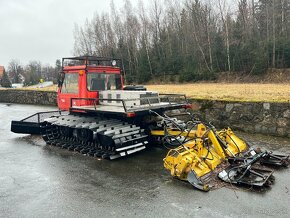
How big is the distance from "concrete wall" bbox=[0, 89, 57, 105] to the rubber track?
54.1 feet

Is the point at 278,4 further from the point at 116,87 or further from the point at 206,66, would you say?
the point at 116,87

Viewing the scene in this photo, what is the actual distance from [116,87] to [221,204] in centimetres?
653

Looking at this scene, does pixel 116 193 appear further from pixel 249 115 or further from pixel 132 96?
pixel 249 115

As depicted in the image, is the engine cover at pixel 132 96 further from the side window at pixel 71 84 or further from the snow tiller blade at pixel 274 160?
the snow tiller blade at pixel 274 160

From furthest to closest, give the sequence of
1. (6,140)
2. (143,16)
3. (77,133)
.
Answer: (143,16) → (6,140) → (77,133)

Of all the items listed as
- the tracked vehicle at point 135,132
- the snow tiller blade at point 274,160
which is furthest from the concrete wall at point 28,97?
the snow tiller blade at point 274,160

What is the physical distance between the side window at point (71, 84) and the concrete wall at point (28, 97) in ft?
52.0

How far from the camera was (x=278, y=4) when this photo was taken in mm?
32031

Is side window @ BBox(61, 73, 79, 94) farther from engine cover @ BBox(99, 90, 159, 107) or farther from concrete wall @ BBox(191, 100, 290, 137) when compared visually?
concrete wall @ BBox(191, 100, 290, 137)

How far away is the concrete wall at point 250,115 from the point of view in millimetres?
10219

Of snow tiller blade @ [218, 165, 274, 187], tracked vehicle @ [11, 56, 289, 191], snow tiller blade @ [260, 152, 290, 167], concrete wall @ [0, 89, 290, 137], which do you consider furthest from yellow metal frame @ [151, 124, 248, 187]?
concrete wall @ [0, 89, 290, 137]

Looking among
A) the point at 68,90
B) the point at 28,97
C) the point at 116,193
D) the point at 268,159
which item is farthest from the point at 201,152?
the point at 28,97

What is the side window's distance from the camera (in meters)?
10.1

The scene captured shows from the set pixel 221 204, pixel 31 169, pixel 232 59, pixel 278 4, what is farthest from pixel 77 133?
pixel 278 4
